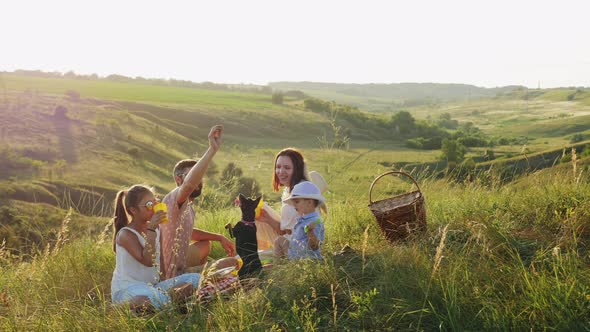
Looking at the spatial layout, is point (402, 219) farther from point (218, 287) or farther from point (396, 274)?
point (218, 287)

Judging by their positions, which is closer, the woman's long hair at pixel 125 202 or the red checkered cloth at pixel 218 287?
the red checkered cloth at pixel 218 287

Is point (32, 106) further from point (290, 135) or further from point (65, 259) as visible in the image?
point (65, 259)

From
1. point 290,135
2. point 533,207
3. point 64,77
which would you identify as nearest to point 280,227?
point 533,207

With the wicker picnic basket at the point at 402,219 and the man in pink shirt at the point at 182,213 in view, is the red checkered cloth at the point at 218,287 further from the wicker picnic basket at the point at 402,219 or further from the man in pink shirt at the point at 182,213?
the wicker picnic basket at the point at 402,219

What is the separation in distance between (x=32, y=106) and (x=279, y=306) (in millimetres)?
48417

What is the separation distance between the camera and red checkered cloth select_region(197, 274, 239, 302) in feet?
12.3

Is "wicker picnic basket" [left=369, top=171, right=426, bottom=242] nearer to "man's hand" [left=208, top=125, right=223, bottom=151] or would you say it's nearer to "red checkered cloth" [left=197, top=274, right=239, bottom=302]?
"red checkered cloth" [left=197, top=274, right=239, bottom=302]

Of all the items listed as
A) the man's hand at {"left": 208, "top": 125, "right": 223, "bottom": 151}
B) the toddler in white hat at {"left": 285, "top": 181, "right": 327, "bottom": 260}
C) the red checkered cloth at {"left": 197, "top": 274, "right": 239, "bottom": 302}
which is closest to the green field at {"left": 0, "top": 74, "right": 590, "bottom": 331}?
the red checkered cloth at {"left": 197, "top": 274, "right": 239, "bottom": 302}

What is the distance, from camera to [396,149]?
71.3 m

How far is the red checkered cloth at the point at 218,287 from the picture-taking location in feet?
12.3

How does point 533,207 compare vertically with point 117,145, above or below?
Result: above

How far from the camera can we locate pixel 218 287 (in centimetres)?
388

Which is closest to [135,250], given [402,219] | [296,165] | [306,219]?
[306,219]

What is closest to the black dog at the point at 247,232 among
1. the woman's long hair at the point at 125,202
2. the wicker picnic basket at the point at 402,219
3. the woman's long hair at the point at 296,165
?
the woman's long hair at the point at 125,202
